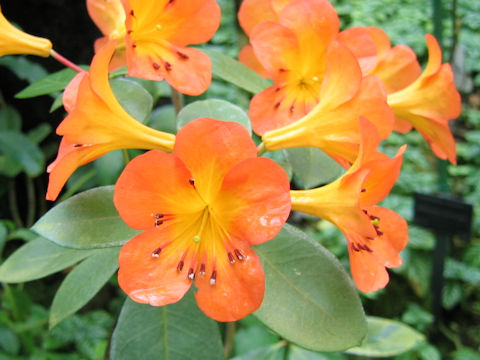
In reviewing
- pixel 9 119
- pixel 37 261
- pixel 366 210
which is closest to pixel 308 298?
pixel 366 210

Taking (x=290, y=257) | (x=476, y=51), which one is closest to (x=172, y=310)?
(x=290, y=257)

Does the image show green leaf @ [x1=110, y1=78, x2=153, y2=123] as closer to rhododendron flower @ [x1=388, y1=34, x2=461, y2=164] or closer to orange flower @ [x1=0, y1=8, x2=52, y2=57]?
orange flower @ [x1=0, y1=8, x2=52, y2=57]

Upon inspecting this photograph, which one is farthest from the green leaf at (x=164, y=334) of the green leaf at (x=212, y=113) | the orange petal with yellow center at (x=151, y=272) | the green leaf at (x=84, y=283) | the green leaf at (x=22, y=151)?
the green leaf at (x=22, y=151)

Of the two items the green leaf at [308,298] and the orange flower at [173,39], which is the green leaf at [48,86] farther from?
the green leaf at [308,298]

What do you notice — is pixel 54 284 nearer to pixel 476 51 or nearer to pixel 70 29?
pixel 70 29

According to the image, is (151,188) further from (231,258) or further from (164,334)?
(164,334)

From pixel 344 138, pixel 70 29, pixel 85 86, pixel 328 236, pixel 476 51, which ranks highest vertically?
pixel 85 86
